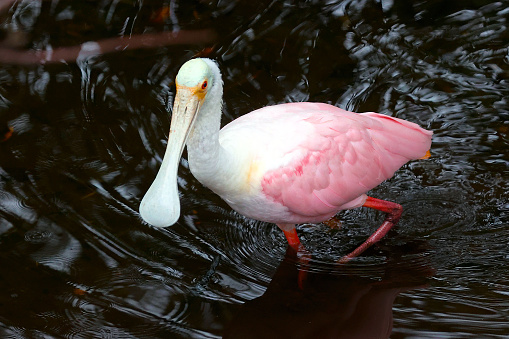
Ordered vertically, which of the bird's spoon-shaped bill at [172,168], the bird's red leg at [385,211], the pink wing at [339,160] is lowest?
the bird's red leg at [385,211]

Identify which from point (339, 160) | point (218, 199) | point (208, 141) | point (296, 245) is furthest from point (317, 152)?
point (218, 199)

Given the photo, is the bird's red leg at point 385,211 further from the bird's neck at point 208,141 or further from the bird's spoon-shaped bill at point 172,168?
the bird's spoon-shaped bill at point 172,168

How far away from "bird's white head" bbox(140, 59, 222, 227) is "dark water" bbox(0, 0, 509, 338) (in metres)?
0.76

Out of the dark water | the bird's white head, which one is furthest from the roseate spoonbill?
the dark water

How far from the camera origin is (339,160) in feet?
15.4

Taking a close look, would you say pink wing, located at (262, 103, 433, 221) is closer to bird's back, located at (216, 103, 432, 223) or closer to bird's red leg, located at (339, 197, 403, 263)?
bird's back, located at (216, 103, 432, 223)

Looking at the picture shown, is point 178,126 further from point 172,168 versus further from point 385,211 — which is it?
point 385,211

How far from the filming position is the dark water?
4391mm

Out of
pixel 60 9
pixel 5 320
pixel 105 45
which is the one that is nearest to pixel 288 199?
pixel 5 320

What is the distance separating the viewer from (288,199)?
450 centimetres

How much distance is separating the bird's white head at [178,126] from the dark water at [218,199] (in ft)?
2.51

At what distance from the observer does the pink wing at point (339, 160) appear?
449 cm

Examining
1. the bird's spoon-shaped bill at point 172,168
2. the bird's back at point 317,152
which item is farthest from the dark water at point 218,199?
the bird's spoon-shaped bill at point 172,168

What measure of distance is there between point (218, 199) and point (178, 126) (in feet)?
4.83
